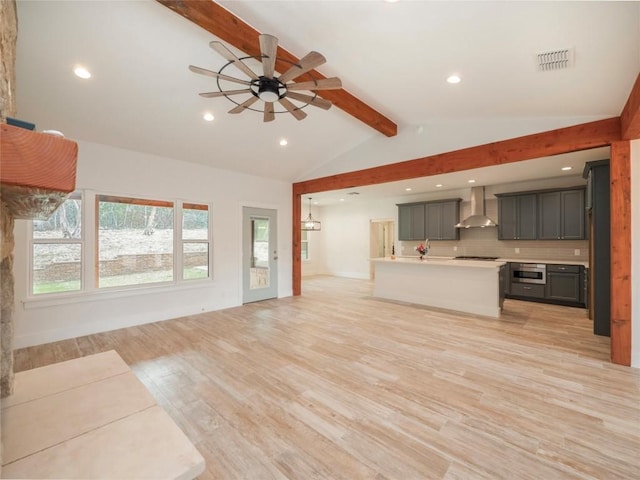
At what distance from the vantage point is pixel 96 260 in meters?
4.18

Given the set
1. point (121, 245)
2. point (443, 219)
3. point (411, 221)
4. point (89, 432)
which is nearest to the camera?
point (89, 432)

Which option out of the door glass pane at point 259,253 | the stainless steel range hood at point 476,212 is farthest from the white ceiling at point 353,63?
the stainless steel range hood at point 476,212

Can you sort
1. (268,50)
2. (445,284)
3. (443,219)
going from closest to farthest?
(268,50), (445,284), (443,219)

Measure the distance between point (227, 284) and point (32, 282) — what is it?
276 centimetres

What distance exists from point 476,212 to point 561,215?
1.63m

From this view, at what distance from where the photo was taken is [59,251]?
3.89 metres

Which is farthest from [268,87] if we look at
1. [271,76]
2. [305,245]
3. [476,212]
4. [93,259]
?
[305,245]

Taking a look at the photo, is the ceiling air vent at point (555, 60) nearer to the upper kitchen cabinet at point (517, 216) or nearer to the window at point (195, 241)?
the upper kitchen cabinet at point (517, 216)

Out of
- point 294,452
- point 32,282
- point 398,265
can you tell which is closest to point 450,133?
point 398,265

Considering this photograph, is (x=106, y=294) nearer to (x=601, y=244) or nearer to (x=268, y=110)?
(x=268, y=110)

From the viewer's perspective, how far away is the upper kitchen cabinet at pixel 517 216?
6.26 m

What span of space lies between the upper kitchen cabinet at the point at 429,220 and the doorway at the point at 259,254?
401 cm

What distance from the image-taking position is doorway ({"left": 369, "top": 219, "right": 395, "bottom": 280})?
967 cm

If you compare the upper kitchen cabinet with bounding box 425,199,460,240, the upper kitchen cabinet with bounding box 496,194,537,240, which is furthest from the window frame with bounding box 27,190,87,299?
the upper kitchen cabinet with bounding box 496,194,537,240
